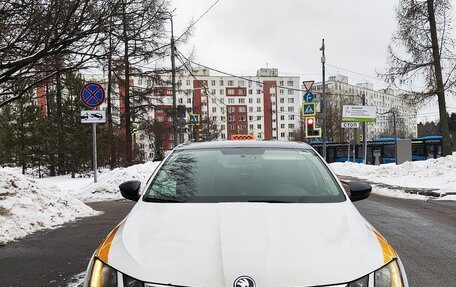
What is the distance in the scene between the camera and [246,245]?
2350 mm

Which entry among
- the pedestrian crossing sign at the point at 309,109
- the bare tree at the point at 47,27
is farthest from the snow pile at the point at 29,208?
the pedestrian crossing sign at the point at 309,109

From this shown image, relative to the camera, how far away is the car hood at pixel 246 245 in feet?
7.01

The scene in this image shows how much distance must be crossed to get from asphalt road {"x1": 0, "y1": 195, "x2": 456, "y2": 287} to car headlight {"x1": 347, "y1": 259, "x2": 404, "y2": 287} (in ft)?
7.27

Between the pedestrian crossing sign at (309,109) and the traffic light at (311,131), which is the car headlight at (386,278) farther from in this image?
the pedestrian crossing sign at (309,109)

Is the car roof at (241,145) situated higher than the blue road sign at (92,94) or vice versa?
the blue road sign at (92,94)

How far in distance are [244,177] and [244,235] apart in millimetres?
1139

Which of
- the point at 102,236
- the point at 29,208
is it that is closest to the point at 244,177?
the point at 102,236

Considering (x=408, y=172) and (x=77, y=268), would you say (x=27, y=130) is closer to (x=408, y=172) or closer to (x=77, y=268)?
(x=408, y=172)

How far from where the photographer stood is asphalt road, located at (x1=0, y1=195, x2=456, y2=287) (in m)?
4.59

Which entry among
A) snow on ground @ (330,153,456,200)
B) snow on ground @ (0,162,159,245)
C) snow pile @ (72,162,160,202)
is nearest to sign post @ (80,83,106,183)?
snow pile @ (72,162,160,202)

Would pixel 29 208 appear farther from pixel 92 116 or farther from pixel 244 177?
pixel 244 177

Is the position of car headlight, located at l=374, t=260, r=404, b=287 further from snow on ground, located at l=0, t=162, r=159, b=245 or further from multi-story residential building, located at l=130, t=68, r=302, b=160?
multi-story residential building, located at l=130, t=68, r=302, b=160

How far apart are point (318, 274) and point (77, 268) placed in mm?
3577

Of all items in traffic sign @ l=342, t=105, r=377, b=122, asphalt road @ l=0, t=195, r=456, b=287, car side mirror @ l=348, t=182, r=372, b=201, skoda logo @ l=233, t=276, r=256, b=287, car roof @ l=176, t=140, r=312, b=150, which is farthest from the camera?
traffic sign @ l=342, t=105, r=377, b=122
